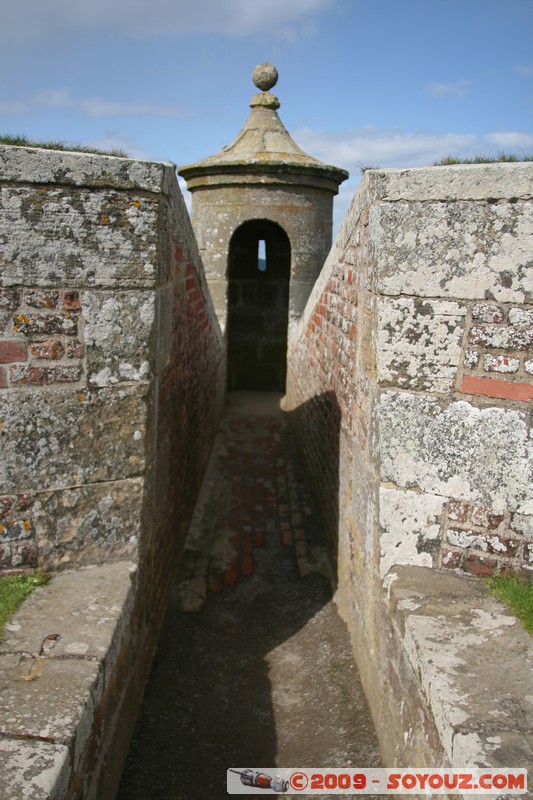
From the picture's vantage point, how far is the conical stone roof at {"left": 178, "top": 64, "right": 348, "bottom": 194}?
27.0ft

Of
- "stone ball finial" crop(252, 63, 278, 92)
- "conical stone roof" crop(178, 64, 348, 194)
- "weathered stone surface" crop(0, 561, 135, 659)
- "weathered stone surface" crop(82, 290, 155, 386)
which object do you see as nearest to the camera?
"weathered stone surface" crop(0, 561, 135, 659)

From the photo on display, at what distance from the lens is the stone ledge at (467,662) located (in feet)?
6.56

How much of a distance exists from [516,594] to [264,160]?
22.3 feet

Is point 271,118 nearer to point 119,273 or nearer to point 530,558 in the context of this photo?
point 119,273

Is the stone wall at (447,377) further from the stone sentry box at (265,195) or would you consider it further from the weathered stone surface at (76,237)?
the stone sentry box at (265,195)

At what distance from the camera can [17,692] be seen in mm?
2174

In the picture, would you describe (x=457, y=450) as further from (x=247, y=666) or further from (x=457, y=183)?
(x=247, y=666)

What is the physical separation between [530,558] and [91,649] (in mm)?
1977

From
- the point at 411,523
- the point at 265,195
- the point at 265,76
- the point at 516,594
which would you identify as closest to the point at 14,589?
the point at 411,523

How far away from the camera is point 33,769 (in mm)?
1861

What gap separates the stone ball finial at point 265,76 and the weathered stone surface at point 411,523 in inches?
311

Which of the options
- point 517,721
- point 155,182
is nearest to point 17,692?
point 517,721

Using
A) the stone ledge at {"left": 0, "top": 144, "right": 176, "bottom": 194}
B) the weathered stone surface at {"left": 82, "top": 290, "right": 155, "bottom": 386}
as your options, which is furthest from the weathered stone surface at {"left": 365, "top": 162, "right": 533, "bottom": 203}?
the weathered stone surface at {"left": 82, "top": 290, "right": 155, "bottom": 386}

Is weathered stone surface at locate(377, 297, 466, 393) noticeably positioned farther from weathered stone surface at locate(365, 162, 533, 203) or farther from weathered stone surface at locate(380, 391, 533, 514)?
weathered stone surface at locate(365, 162, 533, 203)
